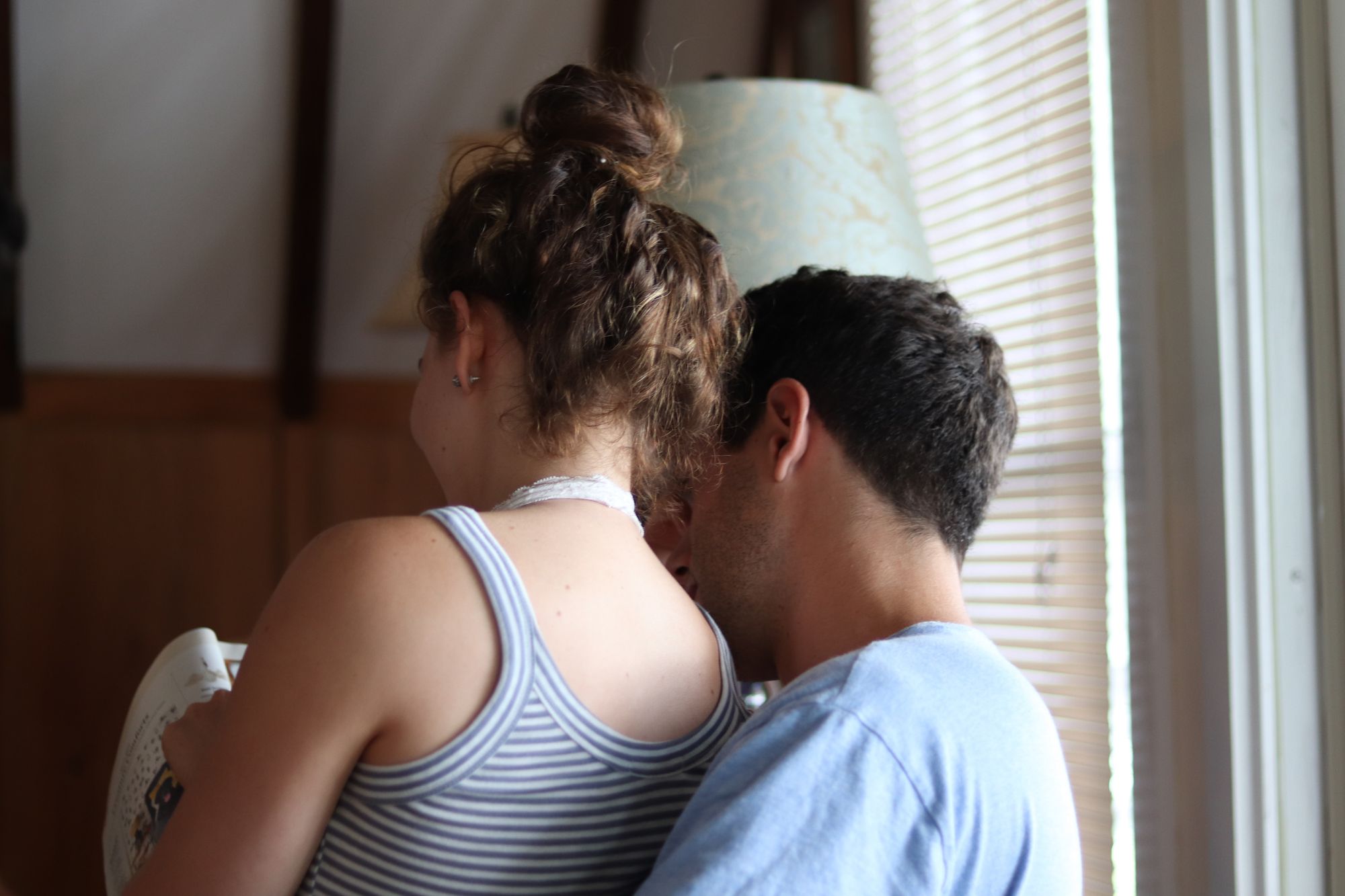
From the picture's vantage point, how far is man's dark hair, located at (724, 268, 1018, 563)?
108 centimetres

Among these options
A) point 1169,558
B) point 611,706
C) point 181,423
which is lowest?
point 181,423

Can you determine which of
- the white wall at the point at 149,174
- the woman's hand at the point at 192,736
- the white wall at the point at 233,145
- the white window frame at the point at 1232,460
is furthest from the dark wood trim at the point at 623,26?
the woman's hand at the point at 192,736

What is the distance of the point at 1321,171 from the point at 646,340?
761 millimetres

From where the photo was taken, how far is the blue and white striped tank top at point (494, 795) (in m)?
0.77

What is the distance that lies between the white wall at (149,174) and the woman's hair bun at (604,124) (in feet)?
9.97

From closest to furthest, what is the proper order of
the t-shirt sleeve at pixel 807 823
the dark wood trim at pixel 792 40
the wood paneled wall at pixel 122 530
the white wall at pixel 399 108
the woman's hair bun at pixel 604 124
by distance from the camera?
1. the t-shirt sleeve at pixel 807 823
2. the woman's hair bun at pixel 604 124
3. the dark wood trim at pixel 792 40
4. the wood paneled wall at pixel 122 530
5. the white wall at pixel 399 108

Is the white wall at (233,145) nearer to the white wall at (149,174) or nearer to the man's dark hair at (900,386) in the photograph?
the white wall at (149,174)

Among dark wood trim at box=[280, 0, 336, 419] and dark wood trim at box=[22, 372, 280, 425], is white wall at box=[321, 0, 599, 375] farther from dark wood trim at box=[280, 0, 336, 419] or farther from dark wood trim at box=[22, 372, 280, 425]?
dark wood trim at box=[22, 372, 280, 425]

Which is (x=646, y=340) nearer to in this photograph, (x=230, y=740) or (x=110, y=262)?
(x=230, y=740)

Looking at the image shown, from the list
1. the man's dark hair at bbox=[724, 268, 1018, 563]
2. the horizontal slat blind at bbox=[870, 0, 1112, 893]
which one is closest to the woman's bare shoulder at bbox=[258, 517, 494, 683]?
the man's dark hair at bbox=[724, 268, 1018, 563]

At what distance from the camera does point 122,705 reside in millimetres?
3639

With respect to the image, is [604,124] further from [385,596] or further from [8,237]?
[8,237]

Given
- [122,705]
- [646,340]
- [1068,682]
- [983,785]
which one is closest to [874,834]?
[983,785]

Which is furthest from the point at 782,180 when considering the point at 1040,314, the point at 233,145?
the point at 233,145
